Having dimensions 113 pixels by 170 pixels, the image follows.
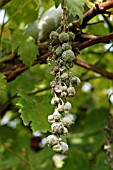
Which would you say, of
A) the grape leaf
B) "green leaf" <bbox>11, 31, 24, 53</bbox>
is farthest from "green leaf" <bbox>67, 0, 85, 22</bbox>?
"green leaf" <bbox>11, 31, 24, 53</bbox>

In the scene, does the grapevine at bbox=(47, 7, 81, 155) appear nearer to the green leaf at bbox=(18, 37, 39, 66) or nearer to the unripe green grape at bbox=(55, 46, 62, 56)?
the unripe green grape at bbox=(55, 46, 62, 56)

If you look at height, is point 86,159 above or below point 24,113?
below

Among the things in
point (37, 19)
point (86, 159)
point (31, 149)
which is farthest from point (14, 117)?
point (37, 19)

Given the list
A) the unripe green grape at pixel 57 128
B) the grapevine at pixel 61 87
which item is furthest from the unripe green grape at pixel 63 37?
the unripe green grape at pixel 57 128

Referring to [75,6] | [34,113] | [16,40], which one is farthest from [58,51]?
[16,40]

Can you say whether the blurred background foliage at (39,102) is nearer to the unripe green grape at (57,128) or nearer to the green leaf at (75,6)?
the green leaf at (75,6)

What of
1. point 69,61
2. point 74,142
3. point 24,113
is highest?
point 69,61

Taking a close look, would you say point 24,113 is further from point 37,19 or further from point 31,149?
point 31,149
